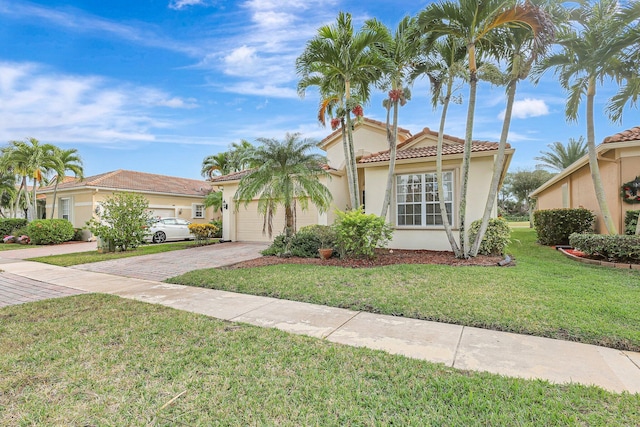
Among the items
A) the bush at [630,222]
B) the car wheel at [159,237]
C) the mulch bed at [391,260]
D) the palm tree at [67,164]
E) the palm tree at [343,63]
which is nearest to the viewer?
the mulch bed at [391,260]

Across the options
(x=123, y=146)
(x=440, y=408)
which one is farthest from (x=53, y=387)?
(x=123, y=146)

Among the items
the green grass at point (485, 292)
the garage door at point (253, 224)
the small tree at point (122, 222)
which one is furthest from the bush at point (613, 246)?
the small tree at point (122, 222)

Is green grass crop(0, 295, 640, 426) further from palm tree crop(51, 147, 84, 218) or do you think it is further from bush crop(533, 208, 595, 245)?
palm tree crop(51, 147, 84, 218)

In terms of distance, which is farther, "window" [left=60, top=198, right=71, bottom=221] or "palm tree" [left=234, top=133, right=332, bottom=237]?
"window" [left=60, top=198, right=71, bottom=221]

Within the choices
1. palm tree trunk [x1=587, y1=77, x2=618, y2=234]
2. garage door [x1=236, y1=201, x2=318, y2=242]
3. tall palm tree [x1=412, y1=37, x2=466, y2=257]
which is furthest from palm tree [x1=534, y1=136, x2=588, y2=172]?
garage door [x1=236, y1=201, x2=318, y2=242]

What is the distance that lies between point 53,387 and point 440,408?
3.52 meters

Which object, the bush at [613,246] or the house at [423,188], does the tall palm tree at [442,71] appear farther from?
the bush at [613,246]

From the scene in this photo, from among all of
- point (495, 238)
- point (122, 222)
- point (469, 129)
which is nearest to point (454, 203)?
point (495, 238)

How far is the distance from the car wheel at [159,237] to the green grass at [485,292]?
1263 cm

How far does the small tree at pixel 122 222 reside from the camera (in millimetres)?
13023

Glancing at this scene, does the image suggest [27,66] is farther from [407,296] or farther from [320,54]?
[407,296]

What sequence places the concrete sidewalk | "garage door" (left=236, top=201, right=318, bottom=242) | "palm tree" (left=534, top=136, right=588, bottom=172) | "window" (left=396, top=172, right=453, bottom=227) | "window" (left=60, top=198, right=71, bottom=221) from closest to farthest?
the concrete sidewalk
"window" (left=396, top=172, right=453, bottom=227)
"garage door" (left=236, top=201, right=318, bottom=242)
"window" (left=60, top=198, right=71, bottom=221)
"palm tree" (left=534, top=136, right=588, bottom=172)

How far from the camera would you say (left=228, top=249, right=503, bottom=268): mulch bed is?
8705 millimetres

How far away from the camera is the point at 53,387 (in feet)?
9.39
